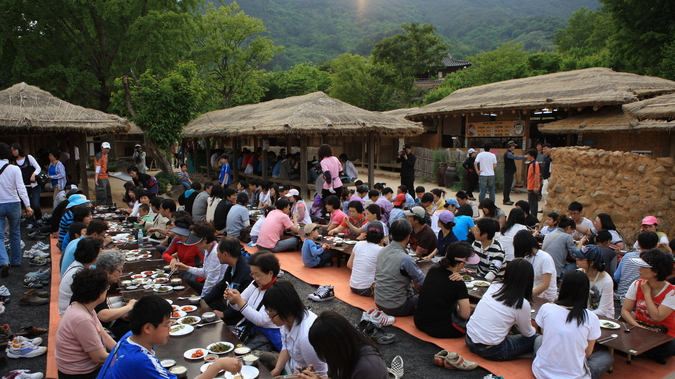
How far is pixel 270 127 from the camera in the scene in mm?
13281

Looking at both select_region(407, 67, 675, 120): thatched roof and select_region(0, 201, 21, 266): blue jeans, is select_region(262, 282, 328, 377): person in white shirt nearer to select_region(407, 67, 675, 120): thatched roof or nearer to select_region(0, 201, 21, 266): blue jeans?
select_region(0, 201, 21, 266): blue jeans

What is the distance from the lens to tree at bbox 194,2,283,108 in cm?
3130

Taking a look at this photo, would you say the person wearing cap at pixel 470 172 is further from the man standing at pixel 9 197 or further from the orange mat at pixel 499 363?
the man standing at pixel 9 197

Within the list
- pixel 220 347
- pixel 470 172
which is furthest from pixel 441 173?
pixel 220 347

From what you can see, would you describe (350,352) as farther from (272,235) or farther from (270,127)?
(270,127)

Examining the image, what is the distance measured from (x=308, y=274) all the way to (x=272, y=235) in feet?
3.62

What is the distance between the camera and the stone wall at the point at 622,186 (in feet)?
26.1

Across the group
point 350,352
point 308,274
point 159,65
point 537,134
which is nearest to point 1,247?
point 308,274

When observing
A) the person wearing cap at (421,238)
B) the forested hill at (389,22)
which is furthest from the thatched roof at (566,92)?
Answer: the forested hill at (389,22)

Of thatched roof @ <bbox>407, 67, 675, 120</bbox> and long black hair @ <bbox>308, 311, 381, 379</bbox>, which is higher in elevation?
thatched roof @ <bbox>407, 67, 675, 120</bbox>

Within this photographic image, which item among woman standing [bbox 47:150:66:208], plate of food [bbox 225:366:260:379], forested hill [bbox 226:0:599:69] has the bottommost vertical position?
plate of food [bbox 225:366:260:379]

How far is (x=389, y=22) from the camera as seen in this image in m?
96.2

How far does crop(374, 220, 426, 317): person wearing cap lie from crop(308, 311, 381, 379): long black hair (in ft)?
8.04

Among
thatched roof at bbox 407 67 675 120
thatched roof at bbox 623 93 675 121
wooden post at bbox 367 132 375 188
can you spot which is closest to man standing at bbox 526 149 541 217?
thatched roof at bbox 623 93 675 121
